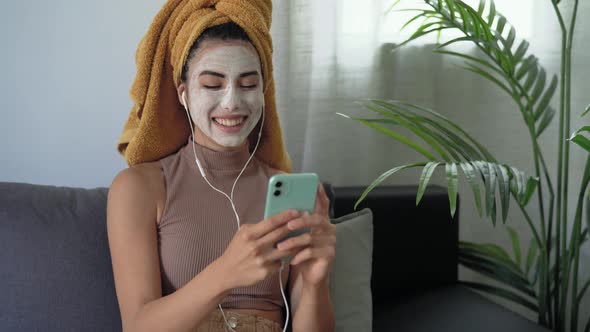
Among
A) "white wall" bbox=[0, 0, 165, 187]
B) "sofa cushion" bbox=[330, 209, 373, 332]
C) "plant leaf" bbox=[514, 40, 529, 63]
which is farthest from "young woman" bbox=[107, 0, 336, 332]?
"plant leaf" bbox=[514, 40, 529, 63]

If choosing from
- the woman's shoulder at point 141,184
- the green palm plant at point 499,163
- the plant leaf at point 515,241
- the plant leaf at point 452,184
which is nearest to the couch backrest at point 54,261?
the woman's shoulder at point 141,184

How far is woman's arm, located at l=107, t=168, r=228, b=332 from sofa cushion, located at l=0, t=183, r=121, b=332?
0.25 ft

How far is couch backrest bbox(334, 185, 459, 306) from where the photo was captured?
60.0 inches

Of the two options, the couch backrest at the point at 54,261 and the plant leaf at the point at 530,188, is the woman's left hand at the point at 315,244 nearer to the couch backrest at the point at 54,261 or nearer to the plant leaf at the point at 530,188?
the couch backrest at the point at 54,261

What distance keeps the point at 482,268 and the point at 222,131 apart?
87cm

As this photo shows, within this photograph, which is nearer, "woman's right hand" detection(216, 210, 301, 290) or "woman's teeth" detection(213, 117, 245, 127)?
"woman's right hand" detection(216, 210, 301, 290)

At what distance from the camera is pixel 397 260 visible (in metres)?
1.53

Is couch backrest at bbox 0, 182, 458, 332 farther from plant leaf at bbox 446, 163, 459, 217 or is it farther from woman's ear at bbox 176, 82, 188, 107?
plant leaf at bbox 446, 163, 459, 217

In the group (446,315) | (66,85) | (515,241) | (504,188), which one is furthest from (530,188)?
(66,85)

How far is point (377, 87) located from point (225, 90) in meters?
0.70

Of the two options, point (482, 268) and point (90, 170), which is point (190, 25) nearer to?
point (90, 170)

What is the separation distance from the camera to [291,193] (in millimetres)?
896

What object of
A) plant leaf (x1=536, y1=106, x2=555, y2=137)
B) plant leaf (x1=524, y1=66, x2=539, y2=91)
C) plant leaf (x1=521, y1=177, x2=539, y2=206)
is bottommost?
plant leaf (x1=521, y1=177, x2=539, y2=206)

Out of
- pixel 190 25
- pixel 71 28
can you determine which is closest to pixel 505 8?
pixel 190 25
